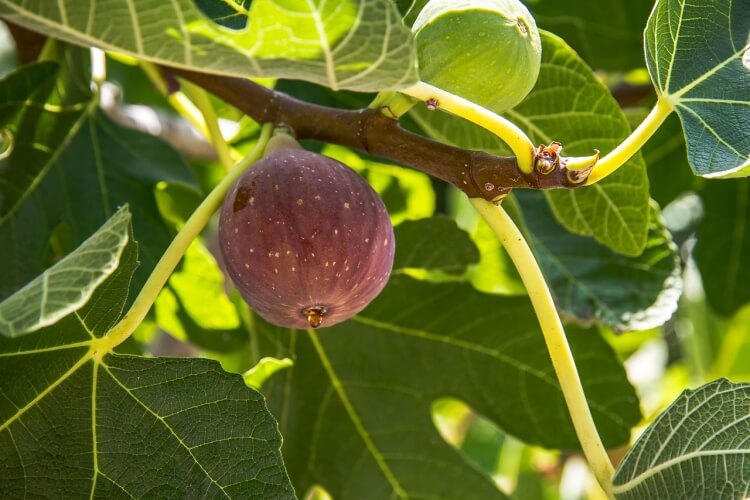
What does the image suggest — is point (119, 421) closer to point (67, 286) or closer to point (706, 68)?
point (67, 286)

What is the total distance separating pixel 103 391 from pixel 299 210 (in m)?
0.28

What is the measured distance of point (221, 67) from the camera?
83 centimetres

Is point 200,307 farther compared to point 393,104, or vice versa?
point 200,307

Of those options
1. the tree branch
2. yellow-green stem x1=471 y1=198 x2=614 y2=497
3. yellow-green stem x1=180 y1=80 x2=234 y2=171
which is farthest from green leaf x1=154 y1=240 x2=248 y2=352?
yellow-green stem x1=471 y1=198 x2=614 y2=497

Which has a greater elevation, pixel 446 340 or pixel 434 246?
pixel 434 246

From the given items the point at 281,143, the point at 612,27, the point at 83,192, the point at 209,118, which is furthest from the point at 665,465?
the point at 612,27

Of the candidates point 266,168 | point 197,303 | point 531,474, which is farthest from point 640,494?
point 531,474

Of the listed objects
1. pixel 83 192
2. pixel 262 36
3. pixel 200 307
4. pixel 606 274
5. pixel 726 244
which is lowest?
pixel 726 244

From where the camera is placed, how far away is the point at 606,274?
1606 millimetres

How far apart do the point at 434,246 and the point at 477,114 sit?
22.8 inches

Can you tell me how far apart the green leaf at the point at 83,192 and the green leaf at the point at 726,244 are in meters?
1.11

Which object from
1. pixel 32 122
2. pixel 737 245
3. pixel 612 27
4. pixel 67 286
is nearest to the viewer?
pixel 67 286

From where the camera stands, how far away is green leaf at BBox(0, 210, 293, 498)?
3.38 feet

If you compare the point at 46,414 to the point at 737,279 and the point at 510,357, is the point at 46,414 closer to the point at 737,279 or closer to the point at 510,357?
the point at 510,357
